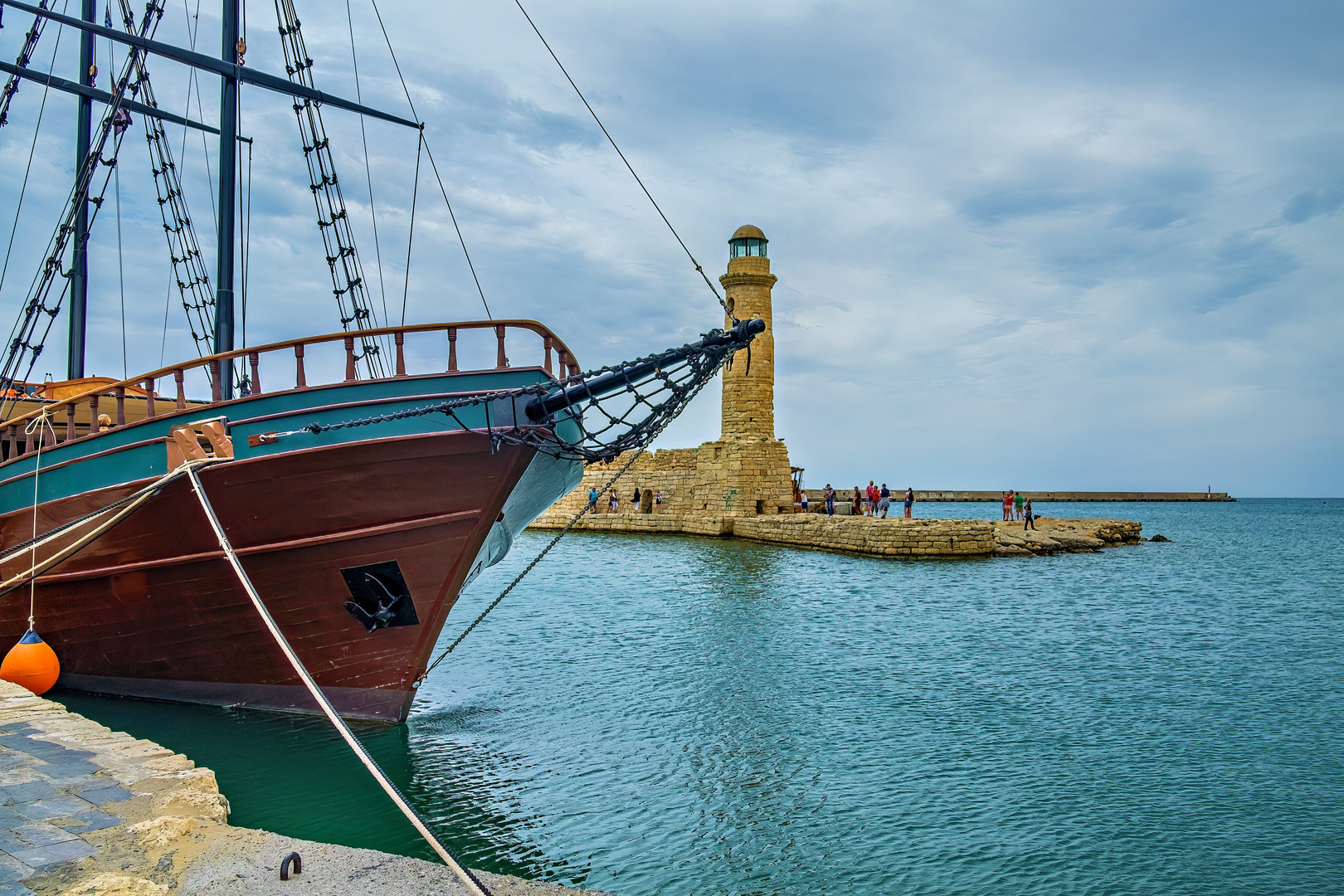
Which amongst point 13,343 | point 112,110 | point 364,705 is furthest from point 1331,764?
point 13,343

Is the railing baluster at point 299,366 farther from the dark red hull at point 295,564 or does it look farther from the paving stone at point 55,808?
the paving stone at point 55,808

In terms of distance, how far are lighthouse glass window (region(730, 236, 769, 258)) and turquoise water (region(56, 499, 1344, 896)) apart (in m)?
19.2

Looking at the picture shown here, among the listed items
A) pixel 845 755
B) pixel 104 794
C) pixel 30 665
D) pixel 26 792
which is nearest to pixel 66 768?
pixel 26 792

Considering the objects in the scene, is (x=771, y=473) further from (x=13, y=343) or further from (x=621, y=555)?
(x=13, y=343)

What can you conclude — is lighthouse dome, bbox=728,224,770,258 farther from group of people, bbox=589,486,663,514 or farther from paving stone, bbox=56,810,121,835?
paving stone, bbox=56,810,121,835

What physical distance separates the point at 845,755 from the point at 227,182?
865 centimetres

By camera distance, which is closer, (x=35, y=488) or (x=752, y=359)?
(x=35, y=488)

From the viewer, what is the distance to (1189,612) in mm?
16766

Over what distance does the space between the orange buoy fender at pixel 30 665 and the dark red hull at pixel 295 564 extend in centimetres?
45

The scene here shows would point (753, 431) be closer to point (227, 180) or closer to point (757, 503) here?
point (757, 503)

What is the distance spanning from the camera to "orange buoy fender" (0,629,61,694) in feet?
26.3

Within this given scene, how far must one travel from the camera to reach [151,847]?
12.7 feet

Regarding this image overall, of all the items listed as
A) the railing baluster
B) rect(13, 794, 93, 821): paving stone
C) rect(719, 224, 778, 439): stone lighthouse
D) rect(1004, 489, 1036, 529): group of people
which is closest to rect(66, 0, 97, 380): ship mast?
the railing baluster

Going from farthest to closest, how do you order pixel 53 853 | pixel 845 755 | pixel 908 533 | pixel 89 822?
pixel 908 533 → pixel 845 755 → pixel 89 822 → pixel 53 853
